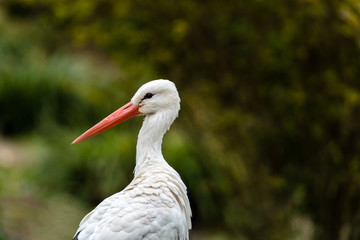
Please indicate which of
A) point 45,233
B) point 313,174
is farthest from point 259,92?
point 45,233

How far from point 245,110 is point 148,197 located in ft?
11.9

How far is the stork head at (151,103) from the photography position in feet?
15.5

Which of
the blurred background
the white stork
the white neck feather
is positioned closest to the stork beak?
the white stork

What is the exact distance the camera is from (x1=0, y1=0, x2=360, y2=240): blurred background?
715 cm

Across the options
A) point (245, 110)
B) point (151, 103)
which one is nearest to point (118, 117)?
point (151, 103)

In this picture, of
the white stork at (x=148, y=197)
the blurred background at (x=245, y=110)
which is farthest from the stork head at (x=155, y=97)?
the blurred background at (x=245, y=110)

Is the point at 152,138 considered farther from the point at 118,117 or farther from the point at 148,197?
the point at 148,197

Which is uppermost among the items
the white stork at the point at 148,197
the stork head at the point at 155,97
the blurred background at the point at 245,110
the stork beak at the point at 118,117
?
the blurred background at the point at 245,110

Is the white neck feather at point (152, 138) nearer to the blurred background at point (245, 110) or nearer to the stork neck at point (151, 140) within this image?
the stork neck at point (151, 140)

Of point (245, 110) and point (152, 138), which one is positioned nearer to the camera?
point (152, 138)

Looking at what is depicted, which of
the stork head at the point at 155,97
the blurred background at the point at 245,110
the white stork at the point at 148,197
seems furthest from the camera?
the blurred background at the point at 245,110

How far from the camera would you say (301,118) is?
7.41 metres

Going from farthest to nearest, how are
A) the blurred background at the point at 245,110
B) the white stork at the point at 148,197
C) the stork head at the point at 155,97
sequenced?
the blurred background at the point at 245,110, the stork head at the point at 155,97, the white stork at the point at 148,197

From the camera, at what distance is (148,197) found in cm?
429
